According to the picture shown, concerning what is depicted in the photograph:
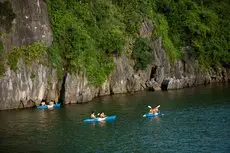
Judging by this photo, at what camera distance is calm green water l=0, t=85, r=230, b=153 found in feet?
135

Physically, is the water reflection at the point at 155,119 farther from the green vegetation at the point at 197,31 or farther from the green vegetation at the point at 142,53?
the green vegetation at the point at 197,31

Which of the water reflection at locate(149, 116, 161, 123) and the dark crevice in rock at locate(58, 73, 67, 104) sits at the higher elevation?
the dark crevice in rock at locate(58, 73, 67, 104)

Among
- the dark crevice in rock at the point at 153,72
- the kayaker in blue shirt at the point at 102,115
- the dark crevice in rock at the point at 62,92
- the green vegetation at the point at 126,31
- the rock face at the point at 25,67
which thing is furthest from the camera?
the dark crevice in rock at the point at 153,72

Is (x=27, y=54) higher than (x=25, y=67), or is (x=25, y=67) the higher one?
(x=27, y=54)

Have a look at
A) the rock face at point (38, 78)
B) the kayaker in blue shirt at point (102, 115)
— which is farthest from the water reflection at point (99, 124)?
the rock face at point (38, 78)

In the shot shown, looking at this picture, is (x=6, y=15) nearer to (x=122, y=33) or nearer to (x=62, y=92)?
(x=62, y=92)

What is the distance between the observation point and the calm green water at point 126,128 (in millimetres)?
41031

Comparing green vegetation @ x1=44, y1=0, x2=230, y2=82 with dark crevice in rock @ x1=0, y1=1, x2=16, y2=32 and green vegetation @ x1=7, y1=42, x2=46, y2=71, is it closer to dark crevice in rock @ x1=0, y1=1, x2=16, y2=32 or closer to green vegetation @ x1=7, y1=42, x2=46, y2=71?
green vegetation @ x1=7, y1=42, x2=46, y2=71

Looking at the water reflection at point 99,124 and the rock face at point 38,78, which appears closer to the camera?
the water reflection at point 99,124

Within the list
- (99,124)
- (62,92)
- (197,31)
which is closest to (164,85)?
(197,31)

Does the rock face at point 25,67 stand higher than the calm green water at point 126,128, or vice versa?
the rock face at point 25,67

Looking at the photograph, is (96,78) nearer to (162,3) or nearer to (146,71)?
(146,71)

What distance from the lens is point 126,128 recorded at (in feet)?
159

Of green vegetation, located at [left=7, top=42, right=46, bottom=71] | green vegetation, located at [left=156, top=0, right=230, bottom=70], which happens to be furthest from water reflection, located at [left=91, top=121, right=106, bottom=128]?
green vegetation, located at [left=156, top=0, right=230, bottom=70]
